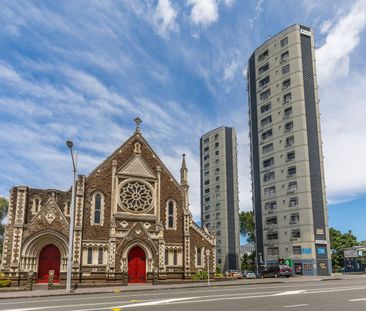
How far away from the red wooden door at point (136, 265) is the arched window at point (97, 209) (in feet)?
13.8

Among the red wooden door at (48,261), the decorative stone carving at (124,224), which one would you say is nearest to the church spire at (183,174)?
the decorative stone carving at (124,224)

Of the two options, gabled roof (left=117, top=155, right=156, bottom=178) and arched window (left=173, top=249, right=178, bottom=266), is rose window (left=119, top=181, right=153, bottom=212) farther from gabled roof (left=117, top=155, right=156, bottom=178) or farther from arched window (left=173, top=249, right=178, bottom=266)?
arched window (left=173, top=249, right=178, bottom=266)

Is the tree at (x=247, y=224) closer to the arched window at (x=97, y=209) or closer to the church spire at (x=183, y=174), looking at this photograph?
the church spire at (x=183, y=174)

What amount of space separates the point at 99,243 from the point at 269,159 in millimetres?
40353

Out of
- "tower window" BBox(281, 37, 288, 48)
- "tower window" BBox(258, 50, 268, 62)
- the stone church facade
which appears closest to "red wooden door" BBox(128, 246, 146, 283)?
the stone church facade

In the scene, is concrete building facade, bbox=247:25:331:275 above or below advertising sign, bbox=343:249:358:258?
above

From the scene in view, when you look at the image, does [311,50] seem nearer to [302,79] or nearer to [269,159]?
[302,79]


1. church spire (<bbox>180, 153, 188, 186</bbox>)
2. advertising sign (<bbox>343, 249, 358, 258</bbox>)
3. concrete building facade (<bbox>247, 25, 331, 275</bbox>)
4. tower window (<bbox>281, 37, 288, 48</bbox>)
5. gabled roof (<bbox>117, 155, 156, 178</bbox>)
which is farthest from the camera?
tower window (<bbox>281, 37, 288, 48</bbox>)

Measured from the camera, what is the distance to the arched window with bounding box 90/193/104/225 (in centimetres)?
3506

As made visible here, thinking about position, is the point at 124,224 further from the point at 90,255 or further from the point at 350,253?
the point at 350,253

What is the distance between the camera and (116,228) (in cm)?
3522

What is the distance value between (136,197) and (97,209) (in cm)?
399

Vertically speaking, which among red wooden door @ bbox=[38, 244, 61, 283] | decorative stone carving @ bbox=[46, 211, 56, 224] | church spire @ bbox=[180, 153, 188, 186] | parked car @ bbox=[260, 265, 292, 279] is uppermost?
church spire @ bbox=[180, 153, 188, 186]

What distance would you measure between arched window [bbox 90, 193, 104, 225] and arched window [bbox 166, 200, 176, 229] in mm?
6577
